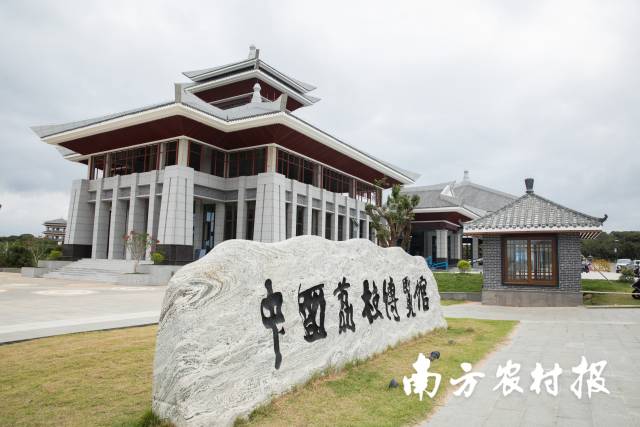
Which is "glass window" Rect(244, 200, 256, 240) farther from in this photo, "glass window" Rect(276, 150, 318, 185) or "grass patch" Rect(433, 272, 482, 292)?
"grass patch" Rect(433, 272, 482, 292)

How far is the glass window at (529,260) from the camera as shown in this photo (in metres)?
14.1

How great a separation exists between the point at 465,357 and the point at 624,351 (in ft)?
9.14

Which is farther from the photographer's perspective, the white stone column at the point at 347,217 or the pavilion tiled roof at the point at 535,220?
the white stone column at the point at 347,217

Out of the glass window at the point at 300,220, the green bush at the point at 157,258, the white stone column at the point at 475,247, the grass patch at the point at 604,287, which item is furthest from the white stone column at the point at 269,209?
the white stone column at the point at 475,247

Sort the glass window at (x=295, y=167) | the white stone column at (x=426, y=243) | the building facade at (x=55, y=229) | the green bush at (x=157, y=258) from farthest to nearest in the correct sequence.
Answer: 1. the building facade at (x=55, y=229)
2. the white stone column at (x=426, y=243)
3. the glass window at (x=295, y=167)
4. the green bush at (x=157, y=258)

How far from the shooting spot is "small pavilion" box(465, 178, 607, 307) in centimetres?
1368

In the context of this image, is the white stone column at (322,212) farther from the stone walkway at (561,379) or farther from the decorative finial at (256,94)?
the stone walkway at (561,379)

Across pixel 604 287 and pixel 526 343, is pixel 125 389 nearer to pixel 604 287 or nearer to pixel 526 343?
pixel 526 343

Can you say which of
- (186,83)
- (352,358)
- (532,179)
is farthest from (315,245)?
(186,83)

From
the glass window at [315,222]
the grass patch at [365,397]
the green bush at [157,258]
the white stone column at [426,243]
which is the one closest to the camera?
the grass patch at [365,397]

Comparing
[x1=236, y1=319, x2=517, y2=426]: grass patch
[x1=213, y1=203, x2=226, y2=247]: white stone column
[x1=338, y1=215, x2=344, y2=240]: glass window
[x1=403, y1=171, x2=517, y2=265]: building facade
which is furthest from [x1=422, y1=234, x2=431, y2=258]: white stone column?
[x1=236, y1=319, x2=517, y2=426]: grass patch

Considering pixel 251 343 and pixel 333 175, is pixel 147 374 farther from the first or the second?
pixel 333 175

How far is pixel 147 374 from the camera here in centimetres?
491

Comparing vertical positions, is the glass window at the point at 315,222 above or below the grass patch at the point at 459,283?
above
